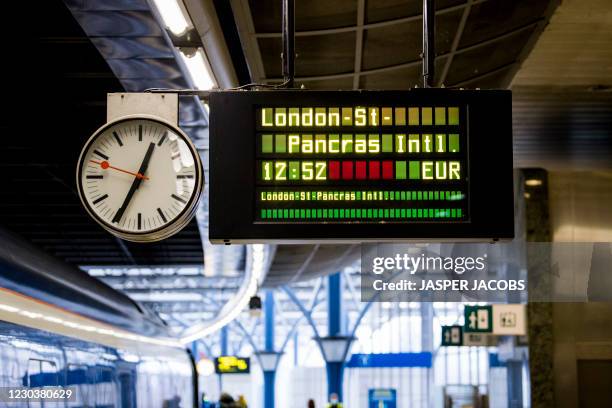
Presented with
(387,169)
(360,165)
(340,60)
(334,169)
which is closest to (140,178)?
(334,169)

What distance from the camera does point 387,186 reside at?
602 cm

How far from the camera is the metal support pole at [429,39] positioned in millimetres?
A: 5957

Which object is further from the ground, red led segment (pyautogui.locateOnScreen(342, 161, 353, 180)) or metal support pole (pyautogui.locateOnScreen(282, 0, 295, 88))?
metal support pole (pyautogui.locateOnScreen(282, 0, 295, 88))

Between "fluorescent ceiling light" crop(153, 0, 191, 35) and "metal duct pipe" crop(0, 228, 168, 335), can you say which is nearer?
"fluorescent ceiling light" crop(153, 0, 191, 35)

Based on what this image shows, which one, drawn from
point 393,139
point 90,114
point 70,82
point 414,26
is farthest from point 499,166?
point 90,114

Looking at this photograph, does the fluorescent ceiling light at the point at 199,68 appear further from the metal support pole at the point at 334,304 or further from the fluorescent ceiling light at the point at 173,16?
the metal support pole at the point at 334,304

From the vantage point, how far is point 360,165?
6031 millimetres

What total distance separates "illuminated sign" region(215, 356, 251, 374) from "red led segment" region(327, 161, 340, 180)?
33.4 meters

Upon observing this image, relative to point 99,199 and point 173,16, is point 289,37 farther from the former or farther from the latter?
point 173,16

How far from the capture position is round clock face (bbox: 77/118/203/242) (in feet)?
20.4

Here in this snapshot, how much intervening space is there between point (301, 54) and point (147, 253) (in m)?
20.0

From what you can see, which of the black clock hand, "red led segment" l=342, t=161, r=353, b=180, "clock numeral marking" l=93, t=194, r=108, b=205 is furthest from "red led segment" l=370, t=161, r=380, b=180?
"clock numeral marking" l=93, t=194, r=108, b=205

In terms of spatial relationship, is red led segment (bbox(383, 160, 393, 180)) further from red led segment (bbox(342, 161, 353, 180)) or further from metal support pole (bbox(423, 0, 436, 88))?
metal support pole (bbox(423, 0, 436, 88))

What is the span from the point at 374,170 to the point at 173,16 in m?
2.34
